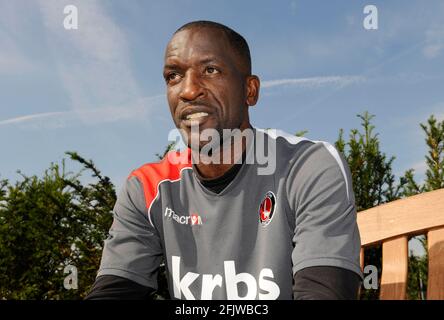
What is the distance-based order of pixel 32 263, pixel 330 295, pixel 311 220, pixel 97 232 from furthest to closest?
pixel 32 263 < pixel 97 232 < pixel 311 220 < pixel 330 295

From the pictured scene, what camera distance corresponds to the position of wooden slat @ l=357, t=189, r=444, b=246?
2.21 metres

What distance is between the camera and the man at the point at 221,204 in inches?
89.6

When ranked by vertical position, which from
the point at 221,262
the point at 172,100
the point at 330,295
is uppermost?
the point at 172,100

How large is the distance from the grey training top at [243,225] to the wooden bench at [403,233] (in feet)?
0.63

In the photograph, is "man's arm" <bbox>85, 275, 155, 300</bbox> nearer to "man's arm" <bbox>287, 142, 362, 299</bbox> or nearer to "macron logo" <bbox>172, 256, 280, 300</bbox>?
"macron logo" <bbox>172, 256, 280, 300</bbox>

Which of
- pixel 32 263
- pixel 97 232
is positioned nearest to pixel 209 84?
pixel 97 232

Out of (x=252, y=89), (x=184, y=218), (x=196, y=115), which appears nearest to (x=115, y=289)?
(x=184, y=218)

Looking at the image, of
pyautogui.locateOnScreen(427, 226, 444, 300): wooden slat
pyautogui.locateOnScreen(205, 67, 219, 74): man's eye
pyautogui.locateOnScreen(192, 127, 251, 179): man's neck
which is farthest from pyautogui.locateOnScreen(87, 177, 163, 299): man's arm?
pyautogui.locateOnScreen(427, 226, 444, 300): wooden slat

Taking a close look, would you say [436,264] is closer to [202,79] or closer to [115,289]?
[202,79]

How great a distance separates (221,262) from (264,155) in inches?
20.6

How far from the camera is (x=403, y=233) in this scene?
2.29 m

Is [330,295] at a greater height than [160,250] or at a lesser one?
lesser

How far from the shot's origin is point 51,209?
6.17 meters

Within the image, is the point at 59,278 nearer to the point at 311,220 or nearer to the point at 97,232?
the point at 97,232
